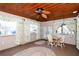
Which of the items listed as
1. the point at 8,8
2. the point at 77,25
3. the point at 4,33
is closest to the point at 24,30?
the point at 4,33

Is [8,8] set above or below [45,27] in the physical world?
above

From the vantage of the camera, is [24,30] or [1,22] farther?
[24,30]

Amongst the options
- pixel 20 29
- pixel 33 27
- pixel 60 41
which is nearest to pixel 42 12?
pixel 33 27

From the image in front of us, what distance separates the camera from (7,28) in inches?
88.0

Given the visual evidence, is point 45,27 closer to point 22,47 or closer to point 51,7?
point 51,7

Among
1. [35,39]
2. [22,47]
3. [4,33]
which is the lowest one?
[22,47]

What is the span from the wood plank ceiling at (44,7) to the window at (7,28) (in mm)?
267

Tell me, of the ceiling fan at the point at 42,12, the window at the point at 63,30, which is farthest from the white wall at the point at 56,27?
the ceiling fan at the point at 42,12

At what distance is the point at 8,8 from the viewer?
2209 millimetres

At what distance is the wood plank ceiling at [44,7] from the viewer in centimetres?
222

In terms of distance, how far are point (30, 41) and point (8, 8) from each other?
929 millimetres

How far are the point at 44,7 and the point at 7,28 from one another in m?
0.99

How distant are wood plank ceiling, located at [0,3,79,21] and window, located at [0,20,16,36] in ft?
0.87

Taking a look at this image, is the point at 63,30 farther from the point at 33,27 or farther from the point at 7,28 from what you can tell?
the point at 7,28
